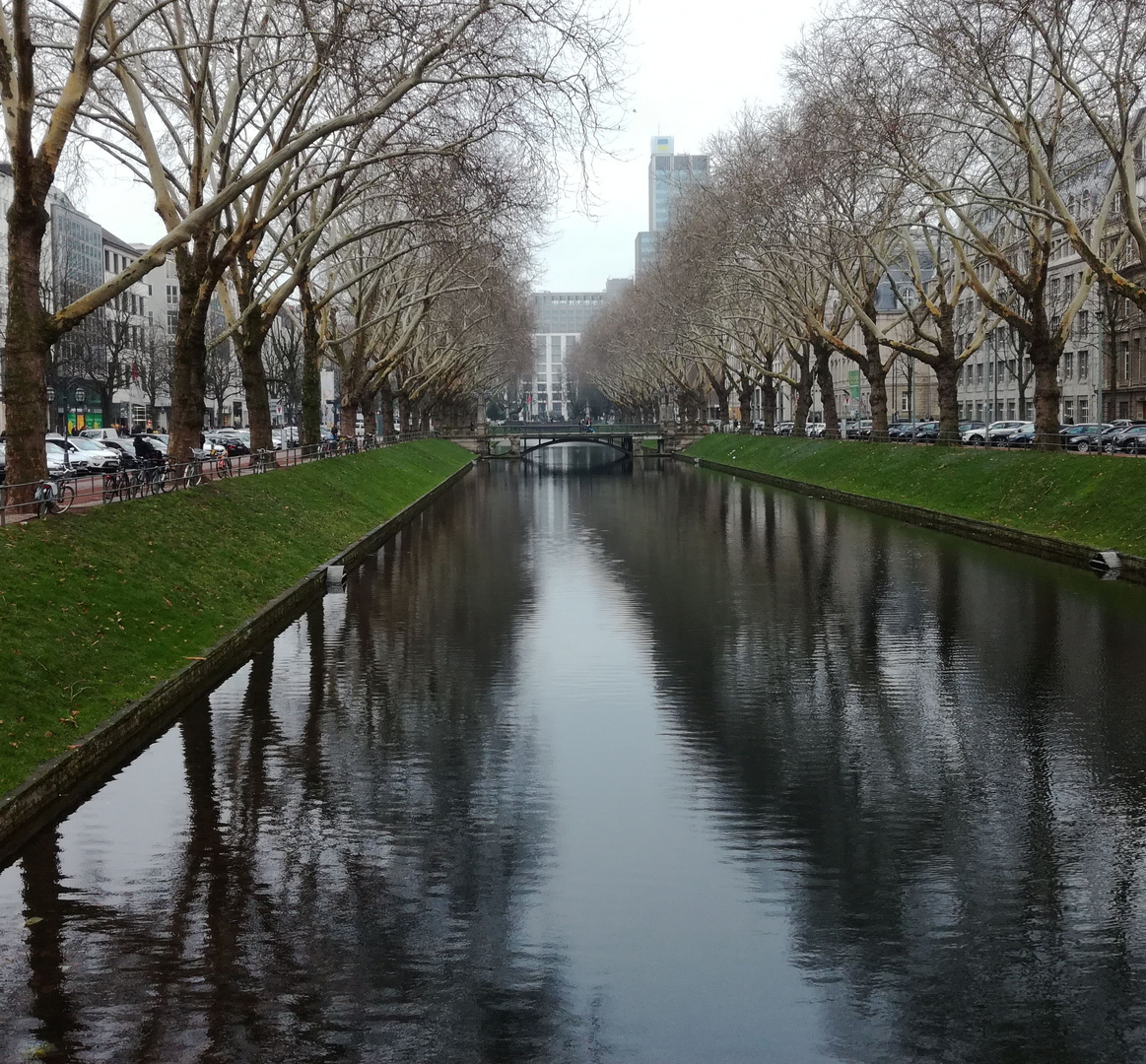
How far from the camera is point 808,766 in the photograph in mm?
12492

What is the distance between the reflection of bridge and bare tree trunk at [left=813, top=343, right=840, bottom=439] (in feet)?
149

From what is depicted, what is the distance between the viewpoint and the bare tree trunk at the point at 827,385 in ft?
211

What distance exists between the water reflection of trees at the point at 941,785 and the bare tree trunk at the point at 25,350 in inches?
375

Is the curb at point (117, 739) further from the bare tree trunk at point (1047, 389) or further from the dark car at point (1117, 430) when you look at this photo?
the dark car at point (1117, 430)

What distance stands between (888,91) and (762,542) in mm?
10739

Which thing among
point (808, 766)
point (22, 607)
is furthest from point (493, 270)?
point (808, 766)

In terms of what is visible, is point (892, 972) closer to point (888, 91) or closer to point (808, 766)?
point (808, 766)

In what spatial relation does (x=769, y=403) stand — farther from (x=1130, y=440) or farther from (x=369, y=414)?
(x=1130, y=440)

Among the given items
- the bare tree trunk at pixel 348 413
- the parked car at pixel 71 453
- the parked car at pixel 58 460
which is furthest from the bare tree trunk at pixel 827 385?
the parked car at pixel 58 460

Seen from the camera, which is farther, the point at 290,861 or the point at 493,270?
the point at 493,270

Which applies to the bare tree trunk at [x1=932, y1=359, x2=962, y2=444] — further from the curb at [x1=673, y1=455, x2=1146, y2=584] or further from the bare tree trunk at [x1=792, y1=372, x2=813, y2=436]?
the bare tree trunk at [x1=792, y1=372, x2=813, y2=436]

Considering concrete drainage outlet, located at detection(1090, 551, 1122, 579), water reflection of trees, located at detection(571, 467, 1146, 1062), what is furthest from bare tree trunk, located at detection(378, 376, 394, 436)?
concrete drainage outlet, located at detection(1090, 551, 1122, 579)

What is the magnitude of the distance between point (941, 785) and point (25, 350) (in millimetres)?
15134

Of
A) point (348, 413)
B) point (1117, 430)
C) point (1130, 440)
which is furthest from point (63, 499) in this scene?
point (1117, 430)
